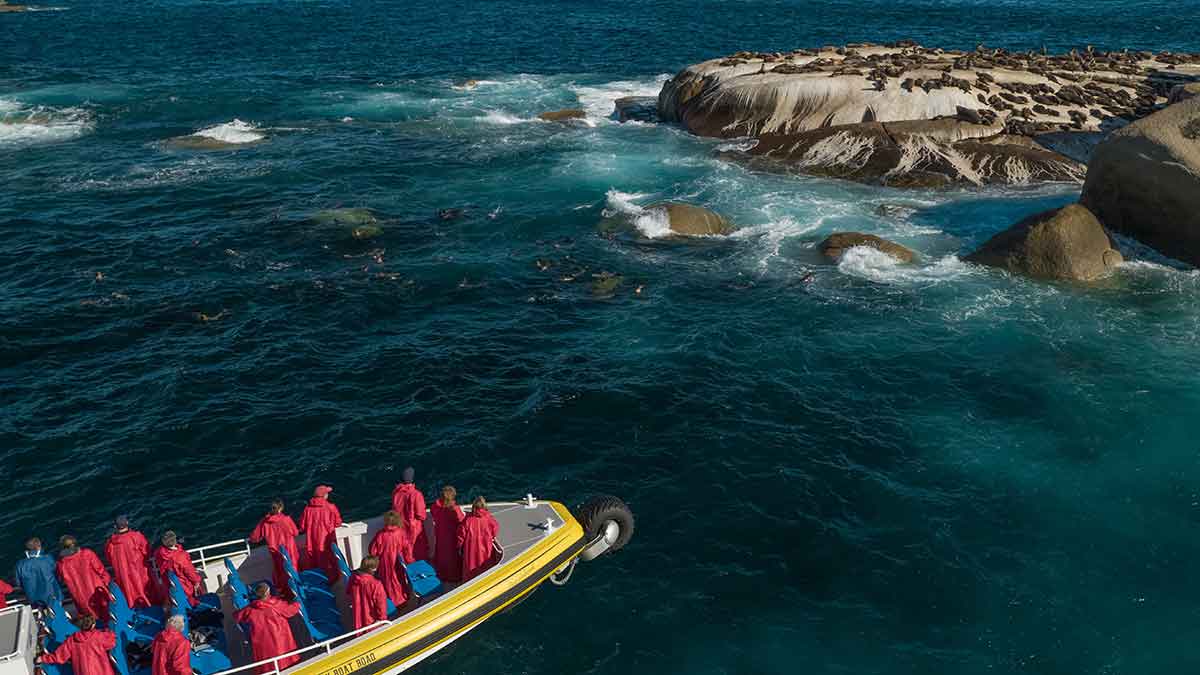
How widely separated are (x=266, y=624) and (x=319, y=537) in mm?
3139

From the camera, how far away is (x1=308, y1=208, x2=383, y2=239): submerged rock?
4547 cm

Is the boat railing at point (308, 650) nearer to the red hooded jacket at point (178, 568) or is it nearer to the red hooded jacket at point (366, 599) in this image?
the red hooded jacket at point (366, 599)

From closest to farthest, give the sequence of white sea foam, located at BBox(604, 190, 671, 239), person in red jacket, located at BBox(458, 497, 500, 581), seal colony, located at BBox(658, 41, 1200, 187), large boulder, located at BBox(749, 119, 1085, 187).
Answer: person in red jacket, located at BBox(458, 497, 500, 581)
white sea foam, located at BBox(604, 190, 671, 239)
large boulder, located at BBox(749, 119, 1085, 187)
seal colony, located at BBox(658, 41, 1200, 187)

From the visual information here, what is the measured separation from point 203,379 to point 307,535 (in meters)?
14.0

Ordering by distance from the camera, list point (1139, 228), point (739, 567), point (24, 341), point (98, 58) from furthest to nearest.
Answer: point (98, 58), point (1139, 228), point (24, 341), point (739, 567)

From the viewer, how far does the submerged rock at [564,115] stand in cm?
6669

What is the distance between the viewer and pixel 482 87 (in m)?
78.1

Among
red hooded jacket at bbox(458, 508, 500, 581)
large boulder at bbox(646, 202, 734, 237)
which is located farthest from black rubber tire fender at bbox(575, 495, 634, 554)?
large boulder at bbox(646, 202, 734, 237)

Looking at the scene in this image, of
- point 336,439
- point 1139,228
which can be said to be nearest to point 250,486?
→ point 336,439

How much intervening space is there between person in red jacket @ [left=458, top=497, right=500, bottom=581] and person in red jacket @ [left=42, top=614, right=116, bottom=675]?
22.7 ft

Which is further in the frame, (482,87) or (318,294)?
(482,87)

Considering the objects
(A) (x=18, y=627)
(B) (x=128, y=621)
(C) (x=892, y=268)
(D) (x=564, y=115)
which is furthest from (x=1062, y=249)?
(A) (x=18, y=627)

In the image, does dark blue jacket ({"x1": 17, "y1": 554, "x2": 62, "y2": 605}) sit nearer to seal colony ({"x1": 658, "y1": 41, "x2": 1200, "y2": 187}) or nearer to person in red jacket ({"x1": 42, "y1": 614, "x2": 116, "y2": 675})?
person in red jacket ({"x1": 42, "y1": 614, "x2": 116, "y2": 675})

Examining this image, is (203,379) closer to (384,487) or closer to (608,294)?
(384,487)
